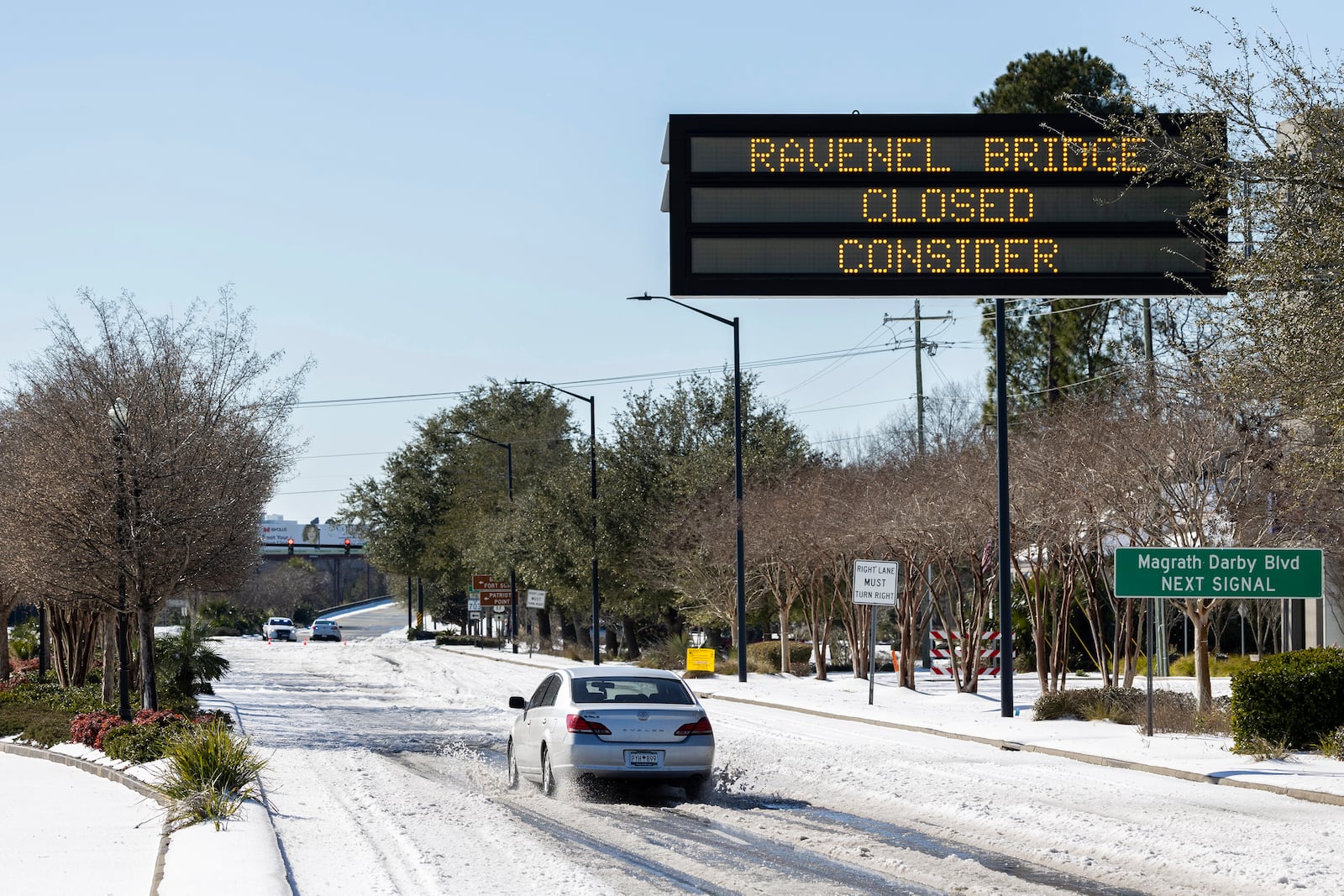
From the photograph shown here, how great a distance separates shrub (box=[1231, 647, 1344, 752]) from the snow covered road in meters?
1.87

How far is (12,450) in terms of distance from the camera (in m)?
25.7

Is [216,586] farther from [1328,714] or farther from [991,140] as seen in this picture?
[1328,714]

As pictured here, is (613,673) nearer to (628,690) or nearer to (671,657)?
(628,690)

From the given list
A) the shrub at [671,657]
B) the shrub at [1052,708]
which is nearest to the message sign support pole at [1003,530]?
the shrub at [1052,708]

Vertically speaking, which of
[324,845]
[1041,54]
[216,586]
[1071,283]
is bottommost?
[324,845]

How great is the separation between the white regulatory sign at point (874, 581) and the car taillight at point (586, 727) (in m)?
13.1

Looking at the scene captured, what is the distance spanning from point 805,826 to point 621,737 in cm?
266

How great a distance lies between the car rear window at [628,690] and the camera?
15664mm

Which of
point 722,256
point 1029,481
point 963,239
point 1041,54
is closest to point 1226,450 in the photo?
point 1029,481

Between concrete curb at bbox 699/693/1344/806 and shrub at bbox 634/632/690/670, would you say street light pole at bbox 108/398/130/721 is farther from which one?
shrub at bbox 634/632/690/670

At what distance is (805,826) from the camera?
1300 cm

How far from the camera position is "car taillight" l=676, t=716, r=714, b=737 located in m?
15.2

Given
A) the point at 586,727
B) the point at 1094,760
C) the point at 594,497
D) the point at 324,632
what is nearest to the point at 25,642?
the point at 594,497

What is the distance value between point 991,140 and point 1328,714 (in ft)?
28.3
